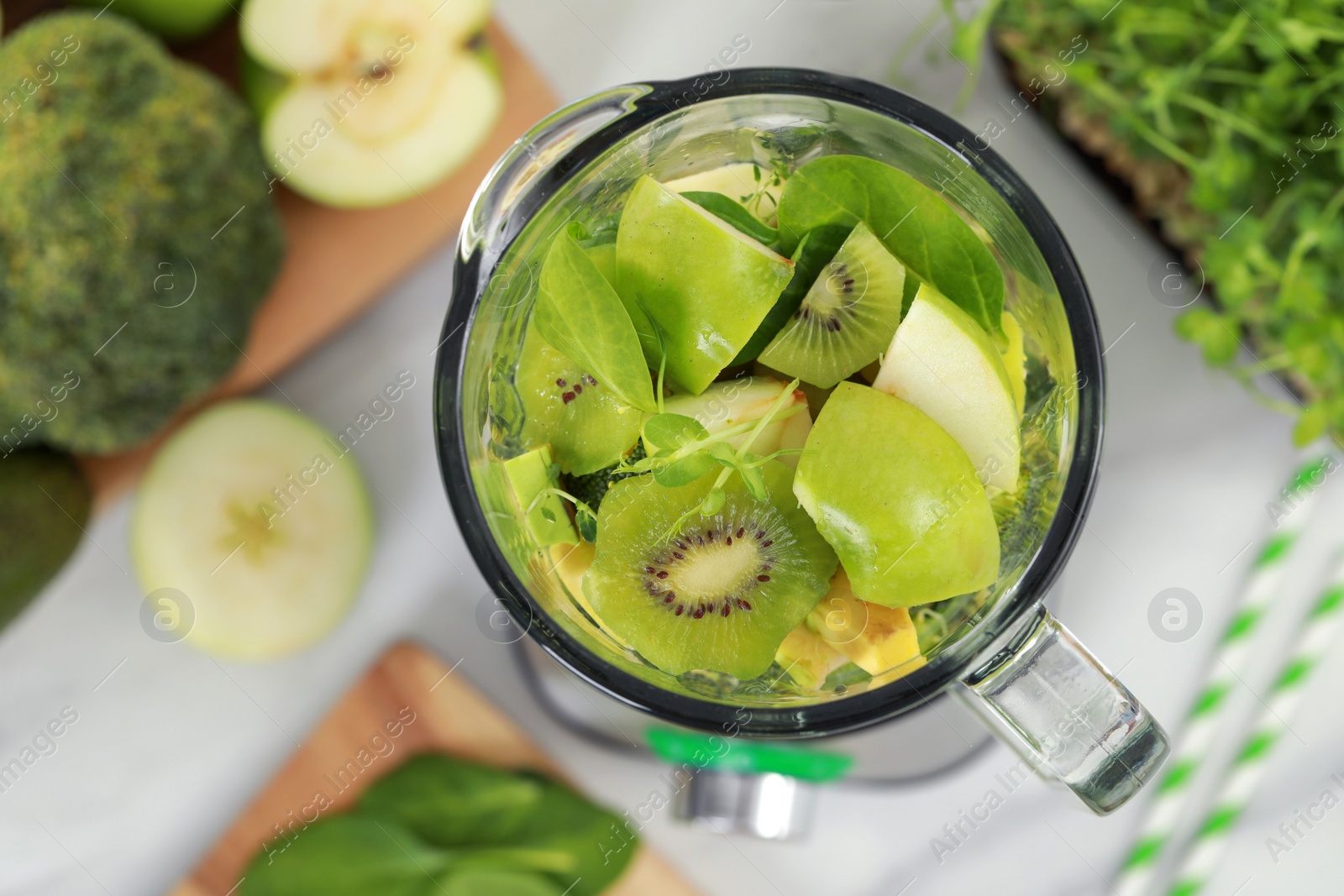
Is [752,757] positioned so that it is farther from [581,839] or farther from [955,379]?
[955,379]

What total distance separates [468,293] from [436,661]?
1.27ft

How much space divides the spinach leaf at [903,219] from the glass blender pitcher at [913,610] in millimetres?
55

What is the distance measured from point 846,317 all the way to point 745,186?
0.11m

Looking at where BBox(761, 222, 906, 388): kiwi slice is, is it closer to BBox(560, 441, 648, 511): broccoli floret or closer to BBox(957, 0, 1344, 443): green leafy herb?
BBox(560, 441, 648, 511): broccoli floret

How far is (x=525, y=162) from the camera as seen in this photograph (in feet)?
1.69

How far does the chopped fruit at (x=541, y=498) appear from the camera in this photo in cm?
45

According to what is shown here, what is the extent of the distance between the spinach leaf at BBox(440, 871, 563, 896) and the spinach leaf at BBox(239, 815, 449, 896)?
2 cm

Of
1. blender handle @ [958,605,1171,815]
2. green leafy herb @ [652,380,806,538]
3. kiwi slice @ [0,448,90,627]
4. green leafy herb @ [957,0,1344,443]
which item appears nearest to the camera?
green leafy herb @ [652,380,806,538]

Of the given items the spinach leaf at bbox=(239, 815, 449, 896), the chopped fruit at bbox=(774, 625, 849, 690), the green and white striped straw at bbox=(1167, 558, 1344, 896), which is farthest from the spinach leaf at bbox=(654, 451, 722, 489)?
the green and white striped straw at bbox=(1167, 558, 1344, 896)

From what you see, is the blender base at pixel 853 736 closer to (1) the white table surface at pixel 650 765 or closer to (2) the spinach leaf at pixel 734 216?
(1) the white table surface at pixel 650 765

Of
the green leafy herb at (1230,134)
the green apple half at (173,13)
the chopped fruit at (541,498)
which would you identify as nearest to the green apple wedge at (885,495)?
the chopped fruit at (541,498)

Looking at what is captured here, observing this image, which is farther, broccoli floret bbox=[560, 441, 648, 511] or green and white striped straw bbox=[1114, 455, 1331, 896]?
green and white striped straw bbox=[1114, 455, 1331, 896]

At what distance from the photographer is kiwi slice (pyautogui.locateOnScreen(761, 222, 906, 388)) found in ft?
1.37

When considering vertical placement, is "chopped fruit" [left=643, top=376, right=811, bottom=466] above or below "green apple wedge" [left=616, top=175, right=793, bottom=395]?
below
